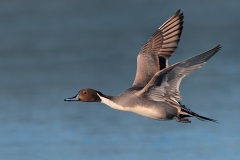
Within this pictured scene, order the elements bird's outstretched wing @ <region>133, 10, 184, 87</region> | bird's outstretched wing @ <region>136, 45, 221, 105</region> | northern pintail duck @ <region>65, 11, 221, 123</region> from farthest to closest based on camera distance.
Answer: bird's outstretched wing @ <region>133, 10, 184, 87</region>, northern pintail duck @ <region>65, 11, 221, 123</region>, bird's outstretched wing @ <region>136, 45, 221, 105</region>

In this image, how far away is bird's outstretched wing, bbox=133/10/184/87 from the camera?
29.9ft

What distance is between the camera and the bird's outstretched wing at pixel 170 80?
754 centimetres

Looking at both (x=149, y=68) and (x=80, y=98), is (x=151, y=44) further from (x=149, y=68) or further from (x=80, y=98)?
(x=80, y=98)

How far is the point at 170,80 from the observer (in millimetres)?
7969

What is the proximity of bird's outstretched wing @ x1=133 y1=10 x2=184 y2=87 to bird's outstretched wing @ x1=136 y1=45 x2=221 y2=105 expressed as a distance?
0.86m

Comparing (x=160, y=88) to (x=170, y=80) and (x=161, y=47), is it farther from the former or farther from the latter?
(x=161, y=47)

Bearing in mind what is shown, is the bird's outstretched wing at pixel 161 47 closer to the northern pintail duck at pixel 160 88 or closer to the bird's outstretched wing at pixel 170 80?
the northern pintail duck at pixel 160 88

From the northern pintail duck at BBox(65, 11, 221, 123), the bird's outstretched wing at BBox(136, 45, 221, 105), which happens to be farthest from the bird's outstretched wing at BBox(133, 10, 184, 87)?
the bird's outstretched wing at BBox(136, 45, 221, 105)

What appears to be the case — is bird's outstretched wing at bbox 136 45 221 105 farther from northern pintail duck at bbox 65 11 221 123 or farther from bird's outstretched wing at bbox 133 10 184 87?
bird's outstretched wing at bbox 133 10 184 87

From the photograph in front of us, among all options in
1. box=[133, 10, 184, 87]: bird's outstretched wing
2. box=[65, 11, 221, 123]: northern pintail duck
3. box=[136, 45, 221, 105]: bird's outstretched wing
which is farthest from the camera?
box=[133, 10, 184, 87]: bird's outstretched wing

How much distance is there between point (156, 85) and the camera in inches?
315

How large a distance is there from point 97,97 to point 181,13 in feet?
4.92

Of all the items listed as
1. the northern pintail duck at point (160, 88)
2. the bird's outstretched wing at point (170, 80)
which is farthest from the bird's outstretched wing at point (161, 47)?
the bird's outstretched wing at point (170, 80)

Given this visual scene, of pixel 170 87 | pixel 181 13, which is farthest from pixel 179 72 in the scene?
pixel 181 13
